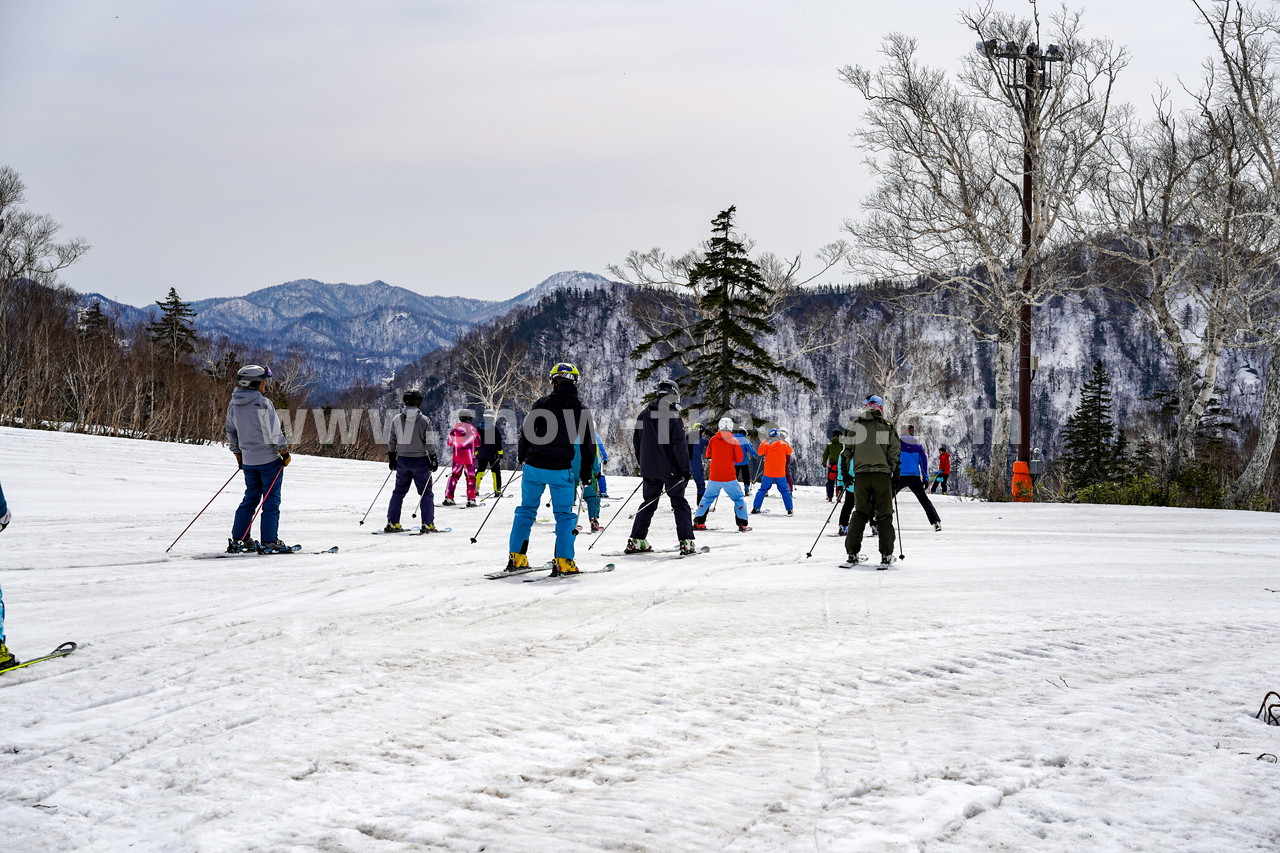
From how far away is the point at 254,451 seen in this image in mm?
8578

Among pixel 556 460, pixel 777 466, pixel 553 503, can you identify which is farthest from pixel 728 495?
pixel 556 460

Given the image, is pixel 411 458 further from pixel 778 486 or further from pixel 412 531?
pixel 778 486

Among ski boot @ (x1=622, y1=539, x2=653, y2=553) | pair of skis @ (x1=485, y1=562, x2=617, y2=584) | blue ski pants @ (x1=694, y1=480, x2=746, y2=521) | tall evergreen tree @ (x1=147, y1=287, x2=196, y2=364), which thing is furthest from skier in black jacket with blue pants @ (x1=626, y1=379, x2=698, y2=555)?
tall evergreen tree @ (x1=147, y1=287, x2=196, y2=364)

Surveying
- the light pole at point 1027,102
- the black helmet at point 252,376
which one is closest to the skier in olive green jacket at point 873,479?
the black helmet at point 252,376

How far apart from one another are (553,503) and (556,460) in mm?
467

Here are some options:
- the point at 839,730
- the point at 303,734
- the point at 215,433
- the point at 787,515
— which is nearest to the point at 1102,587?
the point at 839,730

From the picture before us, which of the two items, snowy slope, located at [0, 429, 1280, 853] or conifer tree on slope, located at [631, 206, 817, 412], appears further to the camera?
conifer tree on slope, located at [631, 206, 817, 412]

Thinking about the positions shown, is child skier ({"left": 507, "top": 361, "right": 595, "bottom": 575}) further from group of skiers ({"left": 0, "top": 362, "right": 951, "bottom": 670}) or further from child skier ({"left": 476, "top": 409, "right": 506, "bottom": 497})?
child skier ({"left": 476, "top": 409, "right": 506, "bottom": 497})

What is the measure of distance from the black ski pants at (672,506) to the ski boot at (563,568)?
195 cm

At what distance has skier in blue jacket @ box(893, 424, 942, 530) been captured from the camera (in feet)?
38.4

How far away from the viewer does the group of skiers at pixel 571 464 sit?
7.27m

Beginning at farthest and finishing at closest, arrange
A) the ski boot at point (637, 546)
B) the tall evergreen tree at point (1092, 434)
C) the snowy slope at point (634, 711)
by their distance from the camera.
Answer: the tall evergreen tree at point (1092, 434)
the ski boot at point (637, 546)
the snowy slope at point (634, 711)

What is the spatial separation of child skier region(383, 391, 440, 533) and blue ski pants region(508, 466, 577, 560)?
4.07 meters

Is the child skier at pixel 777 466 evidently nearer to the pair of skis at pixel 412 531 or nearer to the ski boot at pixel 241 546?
the pair of skis at pixel 412 531
